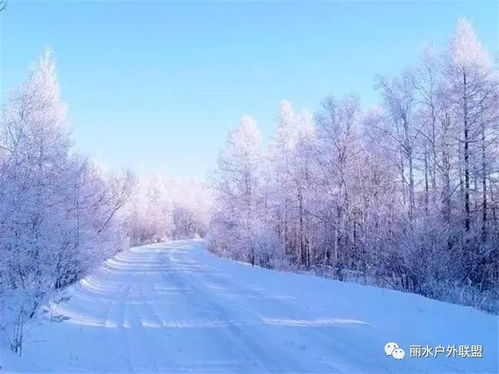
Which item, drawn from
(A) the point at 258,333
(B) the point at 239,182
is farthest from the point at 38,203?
(B) the point at 239,182

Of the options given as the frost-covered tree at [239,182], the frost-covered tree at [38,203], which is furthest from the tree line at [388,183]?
the frost-covered tree at [38,203]

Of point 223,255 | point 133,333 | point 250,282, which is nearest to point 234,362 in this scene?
point 133,333

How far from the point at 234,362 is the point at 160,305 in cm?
540

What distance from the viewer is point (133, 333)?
834 cm

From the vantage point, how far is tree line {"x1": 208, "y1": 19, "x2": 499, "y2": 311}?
49.5 ft

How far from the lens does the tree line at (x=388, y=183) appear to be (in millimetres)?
15078

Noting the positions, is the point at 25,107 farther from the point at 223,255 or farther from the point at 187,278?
the point at 223,255

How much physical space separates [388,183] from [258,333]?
2147cm

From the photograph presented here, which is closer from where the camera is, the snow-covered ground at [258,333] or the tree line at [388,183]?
the snow-covered ground at [258,333]

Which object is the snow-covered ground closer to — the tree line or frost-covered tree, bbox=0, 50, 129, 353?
frost-covered tree, bbox=0, 50, 129, 353

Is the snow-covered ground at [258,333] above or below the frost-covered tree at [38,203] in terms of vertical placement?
below

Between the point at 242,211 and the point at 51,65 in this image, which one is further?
the point at 242,211

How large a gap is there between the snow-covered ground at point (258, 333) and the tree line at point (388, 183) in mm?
3285

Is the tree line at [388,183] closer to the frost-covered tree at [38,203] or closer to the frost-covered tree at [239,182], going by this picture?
the frost-covered tree at [239,182]
